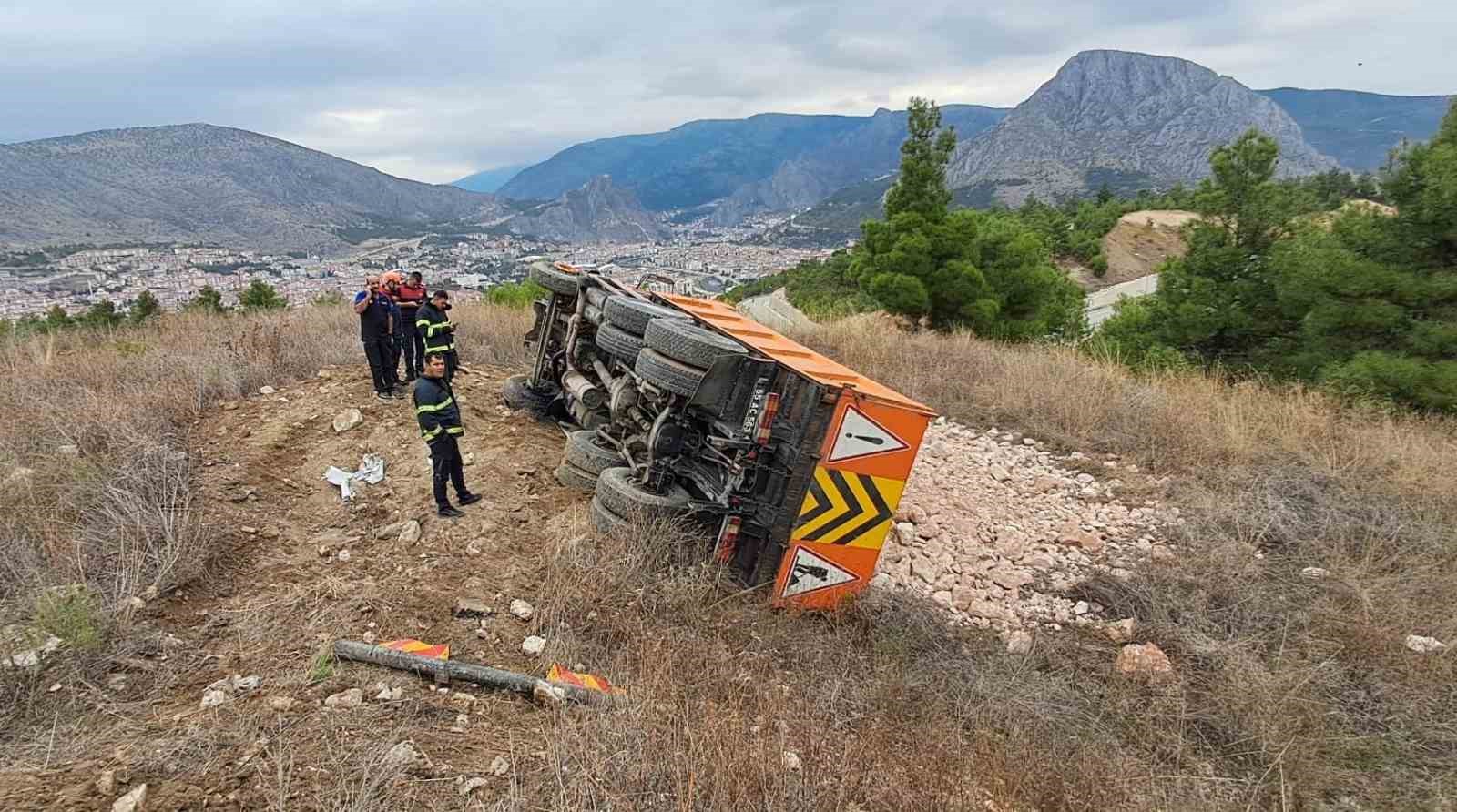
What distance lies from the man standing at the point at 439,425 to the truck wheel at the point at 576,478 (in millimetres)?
757

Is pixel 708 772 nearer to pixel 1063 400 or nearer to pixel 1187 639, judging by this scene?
pixel 1187 639

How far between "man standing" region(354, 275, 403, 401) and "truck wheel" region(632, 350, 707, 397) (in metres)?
3.48

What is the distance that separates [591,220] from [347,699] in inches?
2365

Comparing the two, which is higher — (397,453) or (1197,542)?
(397,453)

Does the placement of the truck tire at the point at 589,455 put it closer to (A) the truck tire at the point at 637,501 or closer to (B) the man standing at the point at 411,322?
(A) the truck tire at the point at 637,501

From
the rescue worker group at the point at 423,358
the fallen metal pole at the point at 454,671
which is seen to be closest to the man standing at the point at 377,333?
the rescue worker group at the point at 423,358

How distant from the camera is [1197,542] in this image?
4.74m

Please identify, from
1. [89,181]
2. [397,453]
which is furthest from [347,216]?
[397,453]

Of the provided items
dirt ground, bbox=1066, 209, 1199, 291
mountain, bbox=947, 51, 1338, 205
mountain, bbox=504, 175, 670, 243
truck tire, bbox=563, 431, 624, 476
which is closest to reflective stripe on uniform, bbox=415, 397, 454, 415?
truck tire, bbox=563, 431, 624, 476

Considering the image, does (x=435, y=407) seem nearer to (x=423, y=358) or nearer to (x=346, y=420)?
(x=346, y=420)

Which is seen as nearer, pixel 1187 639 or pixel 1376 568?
pixel 1187 639

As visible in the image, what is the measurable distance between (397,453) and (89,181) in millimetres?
63036

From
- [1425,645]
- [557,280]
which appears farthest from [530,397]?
[1425,645]

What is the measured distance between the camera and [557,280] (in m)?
6.28
